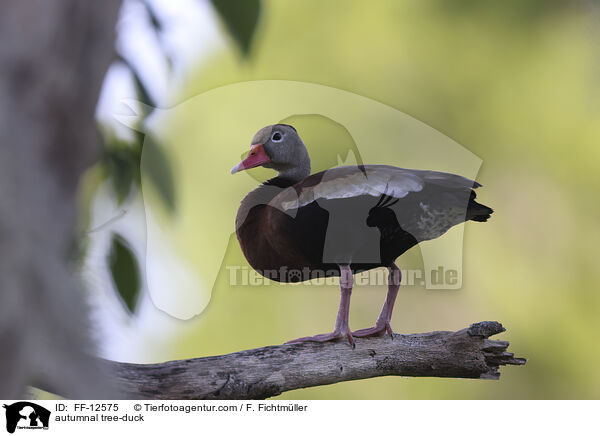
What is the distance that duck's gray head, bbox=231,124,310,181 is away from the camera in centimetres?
73

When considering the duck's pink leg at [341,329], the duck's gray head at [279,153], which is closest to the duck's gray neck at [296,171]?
the duck's gray head at [279,153]

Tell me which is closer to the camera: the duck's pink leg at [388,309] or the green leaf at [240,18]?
the green leaf at [240,18]

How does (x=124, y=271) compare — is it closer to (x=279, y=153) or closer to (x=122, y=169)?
(x=122, y=169)

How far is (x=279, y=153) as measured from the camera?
73cm

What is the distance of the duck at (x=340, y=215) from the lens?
2.26 ft

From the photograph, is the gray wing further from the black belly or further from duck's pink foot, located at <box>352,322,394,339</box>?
duck's pink foot, located at <box>352,322,394,339</box>

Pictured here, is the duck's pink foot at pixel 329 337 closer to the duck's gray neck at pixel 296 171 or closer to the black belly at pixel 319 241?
the black belly at pixel 319 241

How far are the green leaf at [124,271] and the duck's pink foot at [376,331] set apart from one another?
0.30 m

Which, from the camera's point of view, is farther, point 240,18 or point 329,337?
point 329,337

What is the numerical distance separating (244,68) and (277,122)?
0.08 meters

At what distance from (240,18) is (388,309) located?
1.42ft

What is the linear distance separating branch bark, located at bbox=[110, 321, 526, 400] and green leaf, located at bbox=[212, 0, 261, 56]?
37cm

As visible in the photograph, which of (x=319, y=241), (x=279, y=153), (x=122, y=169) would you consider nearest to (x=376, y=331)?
(x=319, y=241)

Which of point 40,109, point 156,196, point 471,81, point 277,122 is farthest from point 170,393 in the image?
point 471,81
